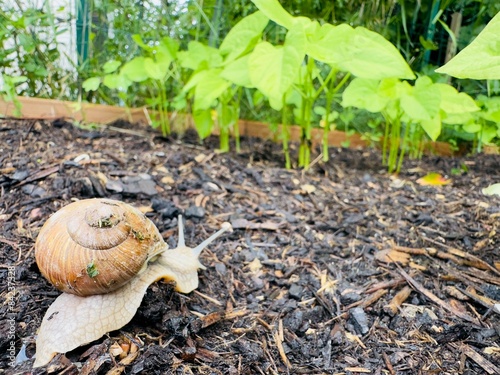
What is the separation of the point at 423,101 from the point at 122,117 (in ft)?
7.70

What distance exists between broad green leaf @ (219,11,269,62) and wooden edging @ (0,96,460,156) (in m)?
1.17

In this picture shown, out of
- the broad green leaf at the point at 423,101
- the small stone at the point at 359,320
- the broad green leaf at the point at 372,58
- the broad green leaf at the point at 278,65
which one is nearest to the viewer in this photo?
the small stone at the point at 359,320

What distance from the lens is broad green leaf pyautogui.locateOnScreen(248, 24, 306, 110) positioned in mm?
1896

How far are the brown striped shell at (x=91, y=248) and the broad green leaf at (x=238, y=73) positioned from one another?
47.7 inches

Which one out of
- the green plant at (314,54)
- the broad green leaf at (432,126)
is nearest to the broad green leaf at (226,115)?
the green plant at (314,54)

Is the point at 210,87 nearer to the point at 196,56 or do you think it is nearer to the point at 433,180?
the point at 196,56

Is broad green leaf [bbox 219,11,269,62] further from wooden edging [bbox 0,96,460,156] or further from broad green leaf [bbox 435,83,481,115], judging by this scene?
wooden edging [bbox 0,96,460,156]

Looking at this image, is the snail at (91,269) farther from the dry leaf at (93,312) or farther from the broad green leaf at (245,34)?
the broad green leaf at (245,34)

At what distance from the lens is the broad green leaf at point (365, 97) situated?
2.46 metres

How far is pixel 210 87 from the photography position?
257 cm

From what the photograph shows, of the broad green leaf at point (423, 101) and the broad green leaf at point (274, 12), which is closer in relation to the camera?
the broad green leaf at point (274, 12)

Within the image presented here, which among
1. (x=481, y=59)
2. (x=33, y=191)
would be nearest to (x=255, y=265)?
(x=33, y=191)

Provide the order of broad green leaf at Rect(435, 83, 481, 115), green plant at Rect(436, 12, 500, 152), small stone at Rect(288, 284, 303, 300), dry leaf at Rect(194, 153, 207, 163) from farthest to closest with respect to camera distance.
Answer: dry leaf at Rect(194, 153, 207, 163) < broad green leaf at Rect(435, 83, 481, 115) < small stone at Rect(288, 284, 303, 300) < green plant at Rect(436, 12, 500, 152)

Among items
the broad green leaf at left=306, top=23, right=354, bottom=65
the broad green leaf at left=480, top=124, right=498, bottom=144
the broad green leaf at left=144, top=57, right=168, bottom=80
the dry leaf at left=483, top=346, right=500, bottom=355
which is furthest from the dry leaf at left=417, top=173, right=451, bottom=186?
the broad green leaf at left=144, top=57, right=168, bottom=80
